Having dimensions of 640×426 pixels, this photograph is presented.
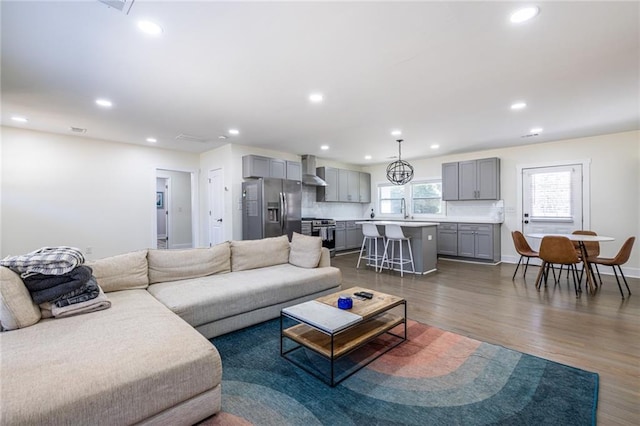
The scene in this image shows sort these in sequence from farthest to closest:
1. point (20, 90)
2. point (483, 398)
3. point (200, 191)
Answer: point (200, 191)
point (20, 90)
point (483, 398)

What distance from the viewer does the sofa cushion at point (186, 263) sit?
291cm

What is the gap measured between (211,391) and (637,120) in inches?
258

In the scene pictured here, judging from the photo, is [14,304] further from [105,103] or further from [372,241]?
[372,241]

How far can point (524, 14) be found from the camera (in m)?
1.99

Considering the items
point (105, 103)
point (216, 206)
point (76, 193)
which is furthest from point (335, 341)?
point (76, 193)

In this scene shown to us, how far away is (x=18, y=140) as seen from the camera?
4.70 meters

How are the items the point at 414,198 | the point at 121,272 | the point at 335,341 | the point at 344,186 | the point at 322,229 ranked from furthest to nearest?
the point at 344,186 → the point at 414,198 → the point at 322,229 → the point at 121,272 → the point at 335,341

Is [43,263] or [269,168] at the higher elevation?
[269,168]

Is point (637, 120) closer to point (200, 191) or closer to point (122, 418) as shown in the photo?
point (122, 418)

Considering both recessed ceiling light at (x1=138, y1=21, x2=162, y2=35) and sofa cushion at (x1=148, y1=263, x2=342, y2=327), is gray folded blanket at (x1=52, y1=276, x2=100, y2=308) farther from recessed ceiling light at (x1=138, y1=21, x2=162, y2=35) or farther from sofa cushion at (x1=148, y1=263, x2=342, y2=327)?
recessed ceiling light at (x1=138, y1=21, x2=162, y2=35)

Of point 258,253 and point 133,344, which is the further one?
point 258,253

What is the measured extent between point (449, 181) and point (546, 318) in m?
4.34

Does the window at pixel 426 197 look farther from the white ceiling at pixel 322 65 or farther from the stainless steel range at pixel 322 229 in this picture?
the white ceiling at pixel 322 65

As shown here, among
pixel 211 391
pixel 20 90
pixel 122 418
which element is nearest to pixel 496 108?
pixel 211 391
